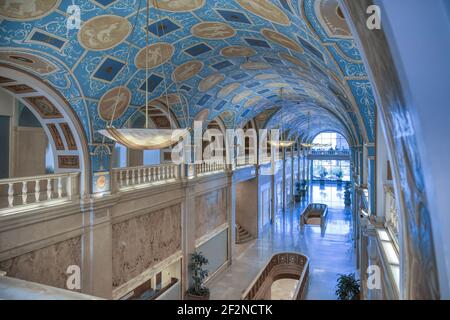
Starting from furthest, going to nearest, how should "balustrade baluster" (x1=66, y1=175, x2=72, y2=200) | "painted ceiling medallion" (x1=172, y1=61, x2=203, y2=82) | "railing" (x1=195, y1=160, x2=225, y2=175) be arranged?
"railing" (x1=195, y1=160, x2=225, y2=175) → "painted ceiling medallion" (x1=172, y1=61, x2=203, y2=82) → "balustrade baluster" (x1=66, y1=175, x2=72, y2=200)

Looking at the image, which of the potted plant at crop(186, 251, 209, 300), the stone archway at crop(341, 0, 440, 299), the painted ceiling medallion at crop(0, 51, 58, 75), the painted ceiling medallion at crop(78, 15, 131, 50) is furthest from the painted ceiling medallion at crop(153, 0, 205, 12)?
the potted plant at crop(186, 251, 209, 300)

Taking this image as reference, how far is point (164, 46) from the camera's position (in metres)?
8.74

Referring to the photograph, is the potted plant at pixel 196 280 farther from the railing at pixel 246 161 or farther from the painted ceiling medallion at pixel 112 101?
the railing at pixel 246 161

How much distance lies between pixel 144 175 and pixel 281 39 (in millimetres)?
5987

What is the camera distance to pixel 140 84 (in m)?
9.51

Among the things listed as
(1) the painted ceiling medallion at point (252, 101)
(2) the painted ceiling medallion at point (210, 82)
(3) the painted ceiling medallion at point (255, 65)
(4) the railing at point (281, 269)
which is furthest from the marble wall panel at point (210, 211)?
(3) the painted ceiling medallion at point (255, 65)

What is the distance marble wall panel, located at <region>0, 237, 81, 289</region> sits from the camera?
703cm

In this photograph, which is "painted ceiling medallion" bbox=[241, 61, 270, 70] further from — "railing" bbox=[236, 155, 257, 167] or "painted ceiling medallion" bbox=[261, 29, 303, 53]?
"railing" bbox=[236, 155, 257, 167]

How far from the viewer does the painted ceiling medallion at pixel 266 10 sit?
6350 millimetres

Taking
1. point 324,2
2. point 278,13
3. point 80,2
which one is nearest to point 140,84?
point 80,2

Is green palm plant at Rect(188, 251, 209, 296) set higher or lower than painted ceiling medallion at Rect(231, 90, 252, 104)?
lower

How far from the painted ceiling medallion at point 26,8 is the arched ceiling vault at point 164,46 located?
0.01m

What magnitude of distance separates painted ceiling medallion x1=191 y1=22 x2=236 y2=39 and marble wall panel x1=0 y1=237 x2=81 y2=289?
6049 millimetres

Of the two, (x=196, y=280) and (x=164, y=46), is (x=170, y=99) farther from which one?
(x=196, y=280)
